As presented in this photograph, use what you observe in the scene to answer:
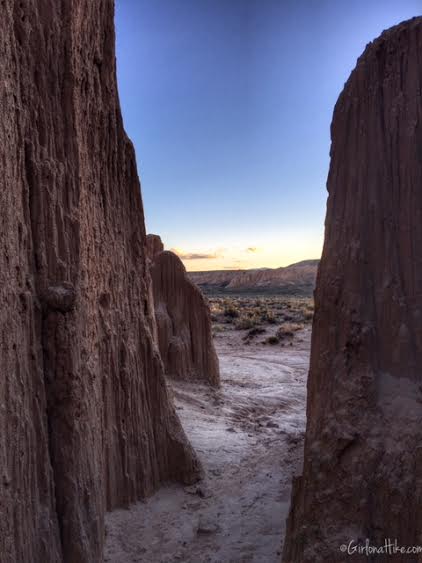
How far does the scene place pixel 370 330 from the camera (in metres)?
3.87

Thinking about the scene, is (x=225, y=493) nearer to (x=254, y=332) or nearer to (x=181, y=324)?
(x=181, y=324)

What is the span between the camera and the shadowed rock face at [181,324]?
12180mm

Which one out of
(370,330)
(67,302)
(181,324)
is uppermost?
(67,302)

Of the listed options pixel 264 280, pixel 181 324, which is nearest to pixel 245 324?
pixel 181 324

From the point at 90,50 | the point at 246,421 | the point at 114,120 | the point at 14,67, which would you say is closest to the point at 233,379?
the point at 246,421

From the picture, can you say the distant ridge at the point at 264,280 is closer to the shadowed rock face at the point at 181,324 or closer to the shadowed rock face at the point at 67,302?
the shadowed rock face at the point at 181,324

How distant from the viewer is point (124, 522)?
5.65m

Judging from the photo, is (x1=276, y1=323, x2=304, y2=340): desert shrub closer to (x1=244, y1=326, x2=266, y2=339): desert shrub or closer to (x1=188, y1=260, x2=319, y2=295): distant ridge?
(x1=244, y1=326, x2=266, y2=339): desert shrub

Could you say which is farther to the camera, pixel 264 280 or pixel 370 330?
pixel 264 280

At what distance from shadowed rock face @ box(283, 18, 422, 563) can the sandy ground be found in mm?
1697

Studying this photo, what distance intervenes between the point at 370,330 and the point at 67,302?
2.76 meters

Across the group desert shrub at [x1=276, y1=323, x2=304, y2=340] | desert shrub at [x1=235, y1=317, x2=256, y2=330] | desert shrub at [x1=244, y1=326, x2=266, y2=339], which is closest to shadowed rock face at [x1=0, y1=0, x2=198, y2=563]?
desert shrub at [x1=276, y1=323, x2=304, y2=340]

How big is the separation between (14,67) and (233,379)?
440 inches

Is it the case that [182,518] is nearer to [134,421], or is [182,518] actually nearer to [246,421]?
[134,421]
